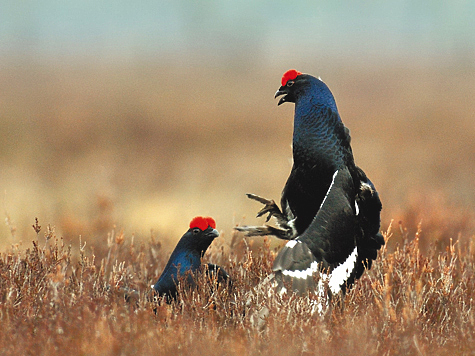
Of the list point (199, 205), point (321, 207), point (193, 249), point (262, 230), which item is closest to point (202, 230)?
point (193, 249)

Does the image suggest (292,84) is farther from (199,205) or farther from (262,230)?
(199,205)

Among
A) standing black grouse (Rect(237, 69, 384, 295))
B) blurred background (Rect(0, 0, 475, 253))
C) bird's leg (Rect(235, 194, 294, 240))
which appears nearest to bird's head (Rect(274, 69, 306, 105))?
standing black grouse (Rect(237, 69, 384, 295))

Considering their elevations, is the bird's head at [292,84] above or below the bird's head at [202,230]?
above

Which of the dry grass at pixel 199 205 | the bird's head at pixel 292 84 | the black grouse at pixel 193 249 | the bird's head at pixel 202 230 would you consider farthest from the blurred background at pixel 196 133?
the bird's head at pixel 292 84

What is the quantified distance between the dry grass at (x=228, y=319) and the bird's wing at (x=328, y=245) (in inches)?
6.8

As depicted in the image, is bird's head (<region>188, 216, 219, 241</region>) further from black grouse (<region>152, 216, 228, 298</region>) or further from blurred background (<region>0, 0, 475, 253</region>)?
blurred background (<region>0, 0, 475, 253</region>)

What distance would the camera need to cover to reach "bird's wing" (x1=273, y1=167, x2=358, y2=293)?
→ 13.3 ft

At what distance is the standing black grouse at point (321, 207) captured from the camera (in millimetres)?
4082

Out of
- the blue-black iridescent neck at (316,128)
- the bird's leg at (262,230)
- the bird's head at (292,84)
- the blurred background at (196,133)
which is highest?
the bird's head at (292,84)

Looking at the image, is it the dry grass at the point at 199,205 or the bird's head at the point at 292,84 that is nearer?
the dry grass at the point at 199,205

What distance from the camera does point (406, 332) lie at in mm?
3451

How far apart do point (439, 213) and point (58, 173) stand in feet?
23.2

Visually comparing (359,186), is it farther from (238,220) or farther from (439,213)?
(238,220)

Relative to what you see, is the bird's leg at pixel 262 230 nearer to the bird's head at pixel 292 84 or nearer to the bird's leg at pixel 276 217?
the bird's leg at pixel 276 217
